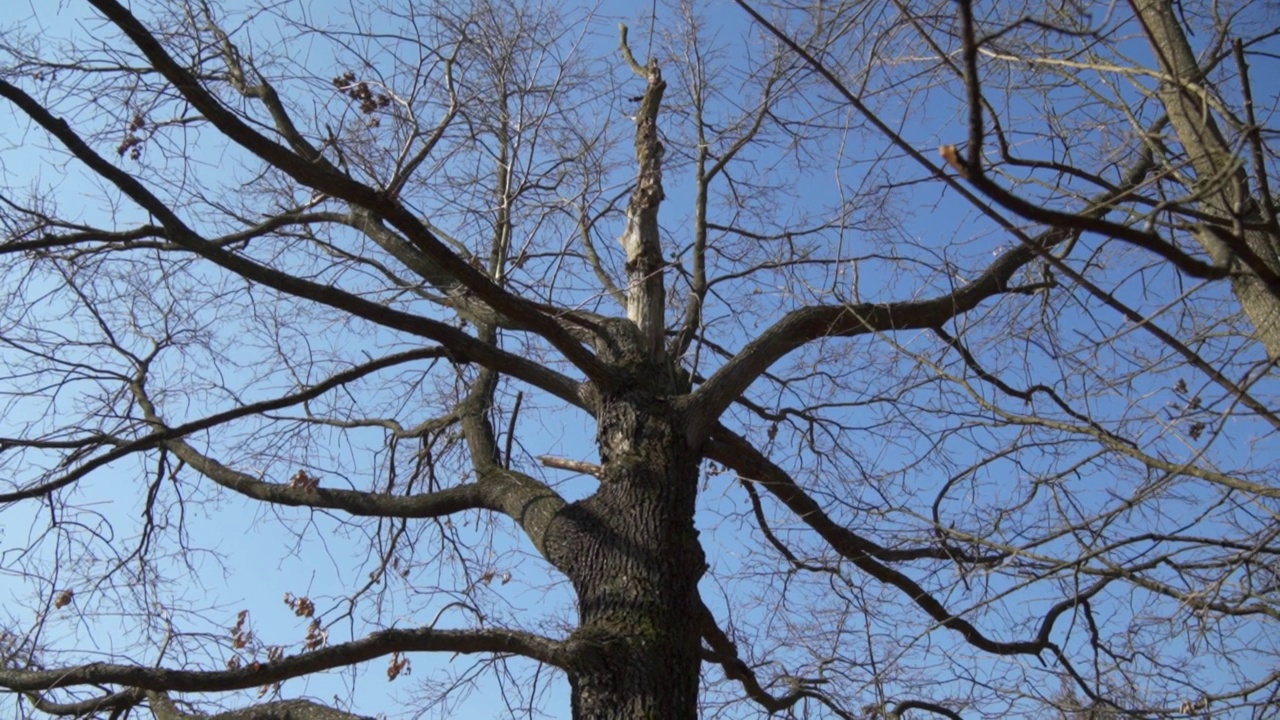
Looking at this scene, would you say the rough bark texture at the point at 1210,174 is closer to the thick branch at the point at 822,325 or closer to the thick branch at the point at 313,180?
the thick branch at the point at 822,325

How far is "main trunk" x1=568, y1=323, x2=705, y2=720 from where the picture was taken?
3680 millimetres

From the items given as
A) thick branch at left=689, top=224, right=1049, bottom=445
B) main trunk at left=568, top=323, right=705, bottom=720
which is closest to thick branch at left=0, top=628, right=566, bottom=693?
main trunk at left=568, top=323, right=705, bottom=720

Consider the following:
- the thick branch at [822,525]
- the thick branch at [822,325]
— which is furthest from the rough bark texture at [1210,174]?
the thick branch at [822,525]

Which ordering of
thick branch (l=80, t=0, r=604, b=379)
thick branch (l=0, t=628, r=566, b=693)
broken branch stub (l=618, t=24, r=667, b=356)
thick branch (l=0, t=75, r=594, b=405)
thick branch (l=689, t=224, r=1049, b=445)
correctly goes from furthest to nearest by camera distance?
broken branch stub (l=618, t=24, r=667, b=356)
thick branch (l=689, t=224, r=1049, b=445)
thick branch (l=0, t=628, r=566, b=693)
thick branch (l=0, t=75, r=594, b=405)
thick branch (l=80, t=0, r=604, b=379)

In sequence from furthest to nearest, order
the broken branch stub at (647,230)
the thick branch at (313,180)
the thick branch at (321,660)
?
the broken branch stub at (647,230) → the thick branch at (321,660) → the thick branch at (313,180)

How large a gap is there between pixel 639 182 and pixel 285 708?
311 centimetres

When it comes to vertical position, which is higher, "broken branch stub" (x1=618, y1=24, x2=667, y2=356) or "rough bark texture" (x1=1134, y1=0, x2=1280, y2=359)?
"broken branch stub" (x1=618, y1=24, x2=667, y2=356)

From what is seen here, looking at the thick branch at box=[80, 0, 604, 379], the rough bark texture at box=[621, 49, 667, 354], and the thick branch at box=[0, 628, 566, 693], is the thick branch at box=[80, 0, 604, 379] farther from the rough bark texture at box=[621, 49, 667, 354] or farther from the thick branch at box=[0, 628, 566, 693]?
the thick branch at box=[0, 628, 566, 693]

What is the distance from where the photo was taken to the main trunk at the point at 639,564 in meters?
3.68

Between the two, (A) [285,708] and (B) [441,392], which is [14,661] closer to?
(A) [285,708]

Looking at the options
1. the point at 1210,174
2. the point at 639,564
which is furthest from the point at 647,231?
the point at 1210,174

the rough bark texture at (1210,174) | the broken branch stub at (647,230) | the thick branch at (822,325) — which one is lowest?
the rough bark texture at (1210,174)

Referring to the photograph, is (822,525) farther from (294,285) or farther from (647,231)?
(294,285)

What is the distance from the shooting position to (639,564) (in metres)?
4.04
